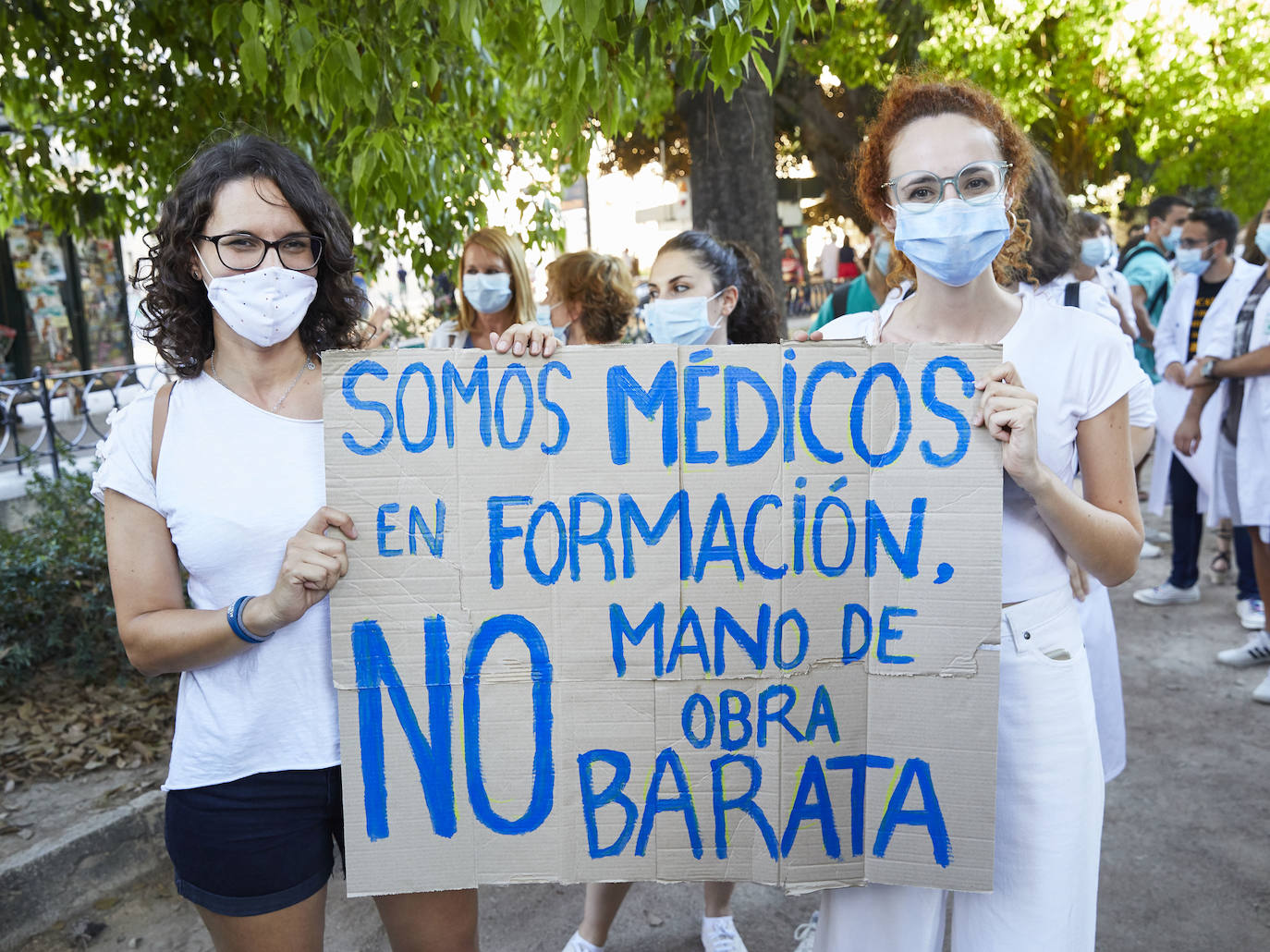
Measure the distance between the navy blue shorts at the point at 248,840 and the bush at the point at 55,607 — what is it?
303 cm

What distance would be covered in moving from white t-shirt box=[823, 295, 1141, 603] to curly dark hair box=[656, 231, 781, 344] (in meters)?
1.32

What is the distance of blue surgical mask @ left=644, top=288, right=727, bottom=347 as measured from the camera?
305cm

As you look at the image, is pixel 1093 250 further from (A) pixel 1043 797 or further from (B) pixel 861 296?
(A) pixel 1043 797

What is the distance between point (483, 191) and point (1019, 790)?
411 centimetres

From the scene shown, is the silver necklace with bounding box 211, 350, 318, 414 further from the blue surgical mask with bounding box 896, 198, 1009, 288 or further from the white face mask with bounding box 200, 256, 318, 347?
the blue surgical mask with bounding box 896, 198, 1009, 288

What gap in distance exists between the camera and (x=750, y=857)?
189 centimetres

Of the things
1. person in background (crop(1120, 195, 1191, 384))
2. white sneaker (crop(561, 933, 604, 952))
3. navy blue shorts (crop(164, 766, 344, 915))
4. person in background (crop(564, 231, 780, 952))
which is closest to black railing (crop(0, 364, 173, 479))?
person in background (crop(564, 231, 780, 952))

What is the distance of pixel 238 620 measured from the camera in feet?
5.79

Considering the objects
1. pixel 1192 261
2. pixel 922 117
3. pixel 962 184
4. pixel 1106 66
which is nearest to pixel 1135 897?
pixel 962 184

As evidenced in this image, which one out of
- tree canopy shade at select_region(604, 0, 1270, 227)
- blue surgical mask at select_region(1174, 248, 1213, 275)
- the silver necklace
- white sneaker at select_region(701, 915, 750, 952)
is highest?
tree canopy shade at select_region(604, 0, 1270, 227)

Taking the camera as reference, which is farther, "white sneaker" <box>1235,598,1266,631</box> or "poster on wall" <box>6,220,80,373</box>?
"poster on wall" <box>6,220,80,373</box>

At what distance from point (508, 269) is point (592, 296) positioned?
0.37 metres

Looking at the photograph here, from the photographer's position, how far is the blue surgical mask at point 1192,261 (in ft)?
20.4

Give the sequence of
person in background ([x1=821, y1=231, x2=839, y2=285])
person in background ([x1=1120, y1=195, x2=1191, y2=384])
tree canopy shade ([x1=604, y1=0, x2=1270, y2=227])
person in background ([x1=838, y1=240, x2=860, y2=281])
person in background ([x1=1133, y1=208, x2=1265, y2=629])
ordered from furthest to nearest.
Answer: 1. person in background ([x1=821, y1=231, x2=839, y2=285])
2. person in background ([x1=838, y1=240, x2=860, y2=281])
3. tree canopy shade ([x1=604, y1=0, x2=1270, y2=227])
4. person in background ([x1=1120, y1=195, x2=1191, y2=384])
5. person in background ([x1=1133, y1=208, x2=1265, y2=629])
